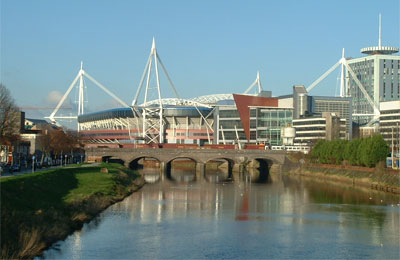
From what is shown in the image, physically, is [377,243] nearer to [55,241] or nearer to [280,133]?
[55,241]

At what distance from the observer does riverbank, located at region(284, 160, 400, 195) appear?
7588 centimetres

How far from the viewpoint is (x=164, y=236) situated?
42531mm

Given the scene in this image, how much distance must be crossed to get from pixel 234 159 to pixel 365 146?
38.0 meters

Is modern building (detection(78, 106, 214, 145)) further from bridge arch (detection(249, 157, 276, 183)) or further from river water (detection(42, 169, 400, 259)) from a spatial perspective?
river water (detection(42, 169, 400, 259))

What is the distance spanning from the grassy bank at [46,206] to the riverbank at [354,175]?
100 ft

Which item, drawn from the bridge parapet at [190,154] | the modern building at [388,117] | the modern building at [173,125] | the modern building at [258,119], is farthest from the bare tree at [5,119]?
the modern building at [388,117]

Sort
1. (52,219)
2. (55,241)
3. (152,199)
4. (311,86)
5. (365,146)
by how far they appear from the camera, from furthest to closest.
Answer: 1. (311,86)
2. (365,146)
3. (152,199)
4. (52,219)
5. (55,241)

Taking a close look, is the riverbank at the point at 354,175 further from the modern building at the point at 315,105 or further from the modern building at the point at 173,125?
the modern building at the point at 173,125

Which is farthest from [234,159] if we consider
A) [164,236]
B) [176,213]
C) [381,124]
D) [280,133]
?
[164,236]

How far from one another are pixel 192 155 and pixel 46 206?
78.9 metres

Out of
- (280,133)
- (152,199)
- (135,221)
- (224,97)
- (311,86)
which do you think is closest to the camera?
(135,221)

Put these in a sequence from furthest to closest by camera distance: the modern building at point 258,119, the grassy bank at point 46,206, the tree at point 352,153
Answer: the modern building at point 258,119 < the tree at point 352,153 < the grassy bank at point 46,206

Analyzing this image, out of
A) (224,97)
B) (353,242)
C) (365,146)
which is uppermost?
(224,97)

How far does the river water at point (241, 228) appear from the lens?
3772 centimetres
